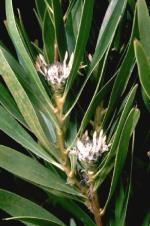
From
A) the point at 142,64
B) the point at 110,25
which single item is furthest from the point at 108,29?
the point at 142,64

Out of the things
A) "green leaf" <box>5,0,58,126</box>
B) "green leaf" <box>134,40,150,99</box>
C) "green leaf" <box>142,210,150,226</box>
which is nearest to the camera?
"green leaf" <box>134,40,150,99</box>

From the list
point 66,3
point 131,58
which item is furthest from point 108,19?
point 66,3

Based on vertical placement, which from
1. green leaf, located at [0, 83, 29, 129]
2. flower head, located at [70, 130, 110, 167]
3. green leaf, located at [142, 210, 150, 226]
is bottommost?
green leaf, located at [142, 210, 150, 226]

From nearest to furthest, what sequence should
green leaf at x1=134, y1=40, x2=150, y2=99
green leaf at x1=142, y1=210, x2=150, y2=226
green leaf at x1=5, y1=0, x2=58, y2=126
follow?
green leaf at x1=134, y1=40, x2=150, y2=99 < green leaf at x1=5, y1=0, x2=58, y2=126 < green leaf at x1=142, y1=210, x2=150, y2=226

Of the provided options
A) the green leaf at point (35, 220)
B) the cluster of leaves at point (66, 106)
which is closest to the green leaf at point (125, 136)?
the cluster of leaves at point (66, 106)

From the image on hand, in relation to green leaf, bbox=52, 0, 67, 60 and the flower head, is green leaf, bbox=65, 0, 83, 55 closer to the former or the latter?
green leaf, bbox=52, 0, 67, 60

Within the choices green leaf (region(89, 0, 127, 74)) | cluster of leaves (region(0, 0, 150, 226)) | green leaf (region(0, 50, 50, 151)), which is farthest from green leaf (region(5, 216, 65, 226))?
green leaf (region(89, 0, 127, 74))

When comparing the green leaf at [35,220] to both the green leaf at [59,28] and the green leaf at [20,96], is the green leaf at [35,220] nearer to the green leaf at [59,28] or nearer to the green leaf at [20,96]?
the green leaf at [20,96]

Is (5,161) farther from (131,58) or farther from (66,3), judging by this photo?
(66,3)
